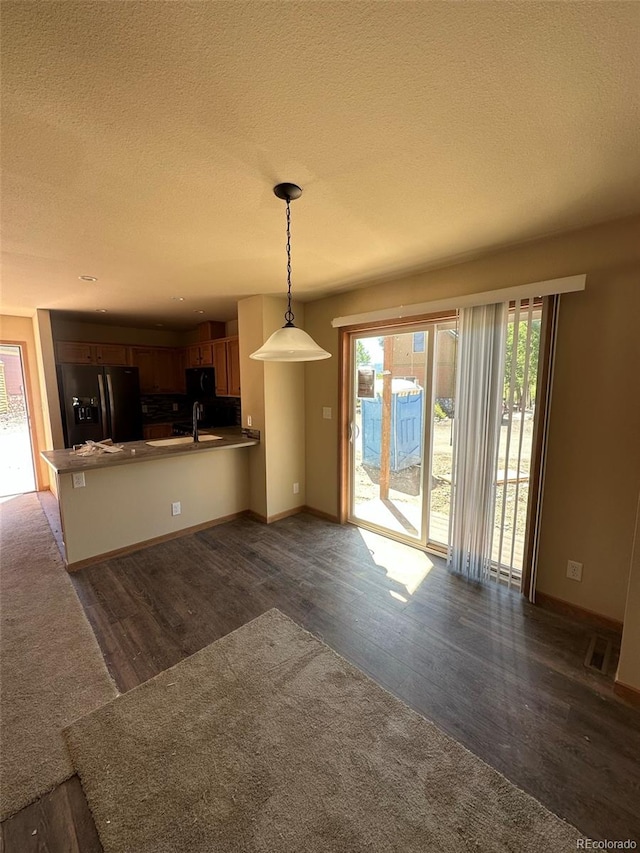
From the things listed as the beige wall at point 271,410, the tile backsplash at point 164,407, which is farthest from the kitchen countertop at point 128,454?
the tile backsplash at point 164,407

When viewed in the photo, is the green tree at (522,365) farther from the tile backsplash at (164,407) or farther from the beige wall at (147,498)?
the tile backsplash at (164,407)

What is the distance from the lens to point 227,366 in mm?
4797

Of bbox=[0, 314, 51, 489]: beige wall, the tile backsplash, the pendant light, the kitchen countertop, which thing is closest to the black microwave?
Result: the tile backsplash

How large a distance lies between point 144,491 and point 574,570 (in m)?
3.49

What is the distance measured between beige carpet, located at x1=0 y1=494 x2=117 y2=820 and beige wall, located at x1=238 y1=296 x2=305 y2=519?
1.92m

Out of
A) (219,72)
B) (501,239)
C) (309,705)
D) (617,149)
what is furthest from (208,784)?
(501,239)

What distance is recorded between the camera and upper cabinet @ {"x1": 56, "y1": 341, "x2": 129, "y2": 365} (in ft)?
15.9

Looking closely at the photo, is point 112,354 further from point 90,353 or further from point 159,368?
point 159,368

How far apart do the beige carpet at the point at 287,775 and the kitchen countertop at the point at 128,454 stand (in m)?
1.71

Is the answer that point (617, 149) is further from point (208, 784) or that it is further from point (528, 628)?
point (208, 784)

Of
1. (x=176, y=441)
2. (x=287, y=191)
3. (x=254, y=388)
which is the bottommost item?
(x=176, y=441)

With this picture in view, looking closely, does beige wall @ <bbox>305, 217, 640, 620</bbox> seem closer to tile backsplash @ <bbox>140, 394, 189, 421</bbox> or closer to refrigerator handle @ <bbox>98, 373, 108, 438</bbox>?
refrigerator handle @ <bbox>98, 373, 108, 438</bbox>

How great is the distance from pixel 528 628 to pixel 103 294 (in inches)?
181

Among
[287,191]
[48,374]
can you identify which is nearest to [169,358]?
[48,374]
